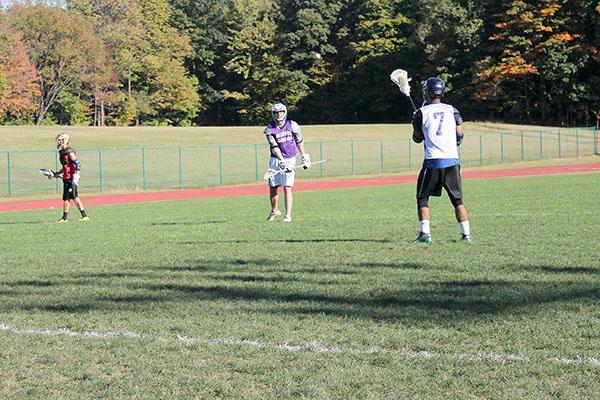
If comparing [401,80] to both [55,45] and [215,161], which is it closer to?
[215,161]

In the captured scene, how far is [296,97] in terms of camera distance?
90.7 m

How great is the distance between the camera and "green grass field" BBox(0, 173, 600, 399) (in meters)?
5.00

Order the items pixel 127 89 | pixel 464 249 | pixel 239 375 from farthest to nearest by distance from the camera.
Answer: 1. pixel 127 89
2. pixel 464 249
3. pixel 239 375

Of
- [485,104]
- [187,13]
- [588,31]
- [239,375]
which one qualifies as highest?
[187,13]

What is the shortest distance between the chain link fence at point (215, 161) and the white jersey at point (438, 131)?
29.0m

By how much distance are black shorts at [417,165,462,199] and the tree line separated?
6208 cm

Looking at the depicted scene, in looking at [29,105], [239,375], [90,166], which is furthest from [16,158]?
[239,375]

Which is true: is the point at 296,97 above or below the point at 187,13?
below

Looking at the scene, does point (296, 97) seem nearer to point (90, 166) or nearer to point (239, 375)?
point (90, 166)

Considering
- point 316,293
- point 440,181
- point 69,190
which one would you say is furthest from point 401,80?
point 69,190

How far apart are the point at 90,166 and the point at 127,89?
126ft

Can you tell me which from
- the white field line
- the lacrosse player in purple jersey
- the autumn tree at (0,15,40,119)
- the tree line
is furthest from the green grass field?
the tree line

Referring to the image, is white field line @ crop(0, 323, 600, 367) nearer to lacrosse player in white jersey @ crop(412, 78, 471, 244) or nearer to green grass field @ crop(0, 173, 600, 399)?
green grass field @ crop(0, 173, 600, 399)

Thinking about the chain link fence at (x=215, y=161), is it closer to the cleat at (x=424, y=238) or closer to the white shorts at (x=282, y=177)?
the white shorts at (x=282, y=177)
